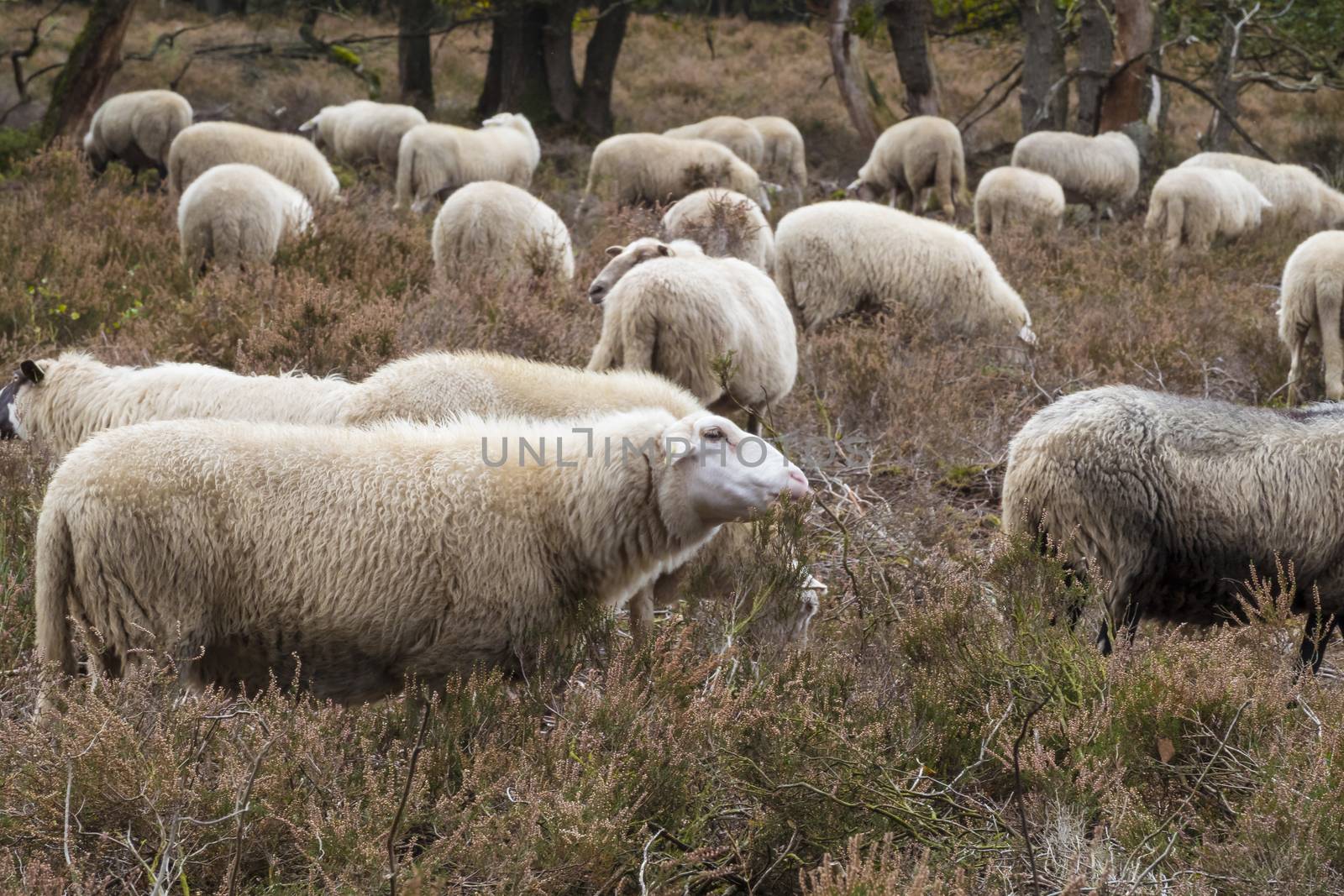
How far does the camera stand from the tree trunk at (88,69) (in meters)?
12.5

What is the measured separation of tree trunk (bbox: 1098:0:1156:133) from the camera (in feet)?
52.0

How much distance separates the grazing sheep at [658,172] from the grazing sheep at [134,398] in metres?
8.25

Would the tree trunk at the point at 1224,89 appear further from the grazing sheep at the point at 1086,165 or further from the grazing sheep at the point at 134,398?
the grazing sheep at the point at 134,398

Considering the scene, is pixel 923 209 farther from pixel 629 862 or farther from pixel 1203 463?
pixel 629 862

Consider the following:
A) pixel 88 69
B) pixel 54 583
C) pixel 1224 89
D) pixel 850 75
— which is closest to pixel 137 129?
pixel 88 69

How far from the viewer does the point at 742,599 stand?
13.2 feet

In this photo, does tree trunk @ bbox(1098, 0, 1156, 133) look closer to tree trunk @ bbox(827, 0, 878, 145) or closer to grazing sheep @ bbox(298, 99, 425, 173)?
tree trunk @ bbox(827, 0, 878, 145)

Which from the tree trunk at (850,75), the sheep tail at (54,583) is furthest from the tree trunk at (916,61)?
the sheep tail at (54,583)

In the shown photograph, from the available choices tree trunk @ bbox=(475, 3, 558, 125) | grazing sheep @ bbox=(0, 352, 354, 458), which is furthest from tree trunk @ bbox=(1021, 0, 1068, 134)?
grazing sheep @ bbox=(0, 352, 354, 458)

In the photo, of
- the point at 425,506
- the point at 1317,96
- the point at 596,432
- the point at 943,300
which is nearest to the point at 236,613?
the point at 425,506

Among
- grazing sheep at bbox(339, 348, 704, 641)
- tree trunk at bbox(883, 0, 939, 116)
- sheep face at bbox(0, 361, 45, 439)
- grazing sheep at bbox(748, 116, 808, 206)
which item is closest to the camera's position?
grazing sheep at bbox(339, 348, 704, 641)

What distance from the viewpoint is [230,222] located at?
330 inches

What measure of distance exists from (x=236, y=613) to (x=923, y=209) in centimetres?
1301

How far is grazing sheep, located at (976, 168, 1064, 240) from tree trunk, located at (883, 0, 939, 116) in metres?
4.19
